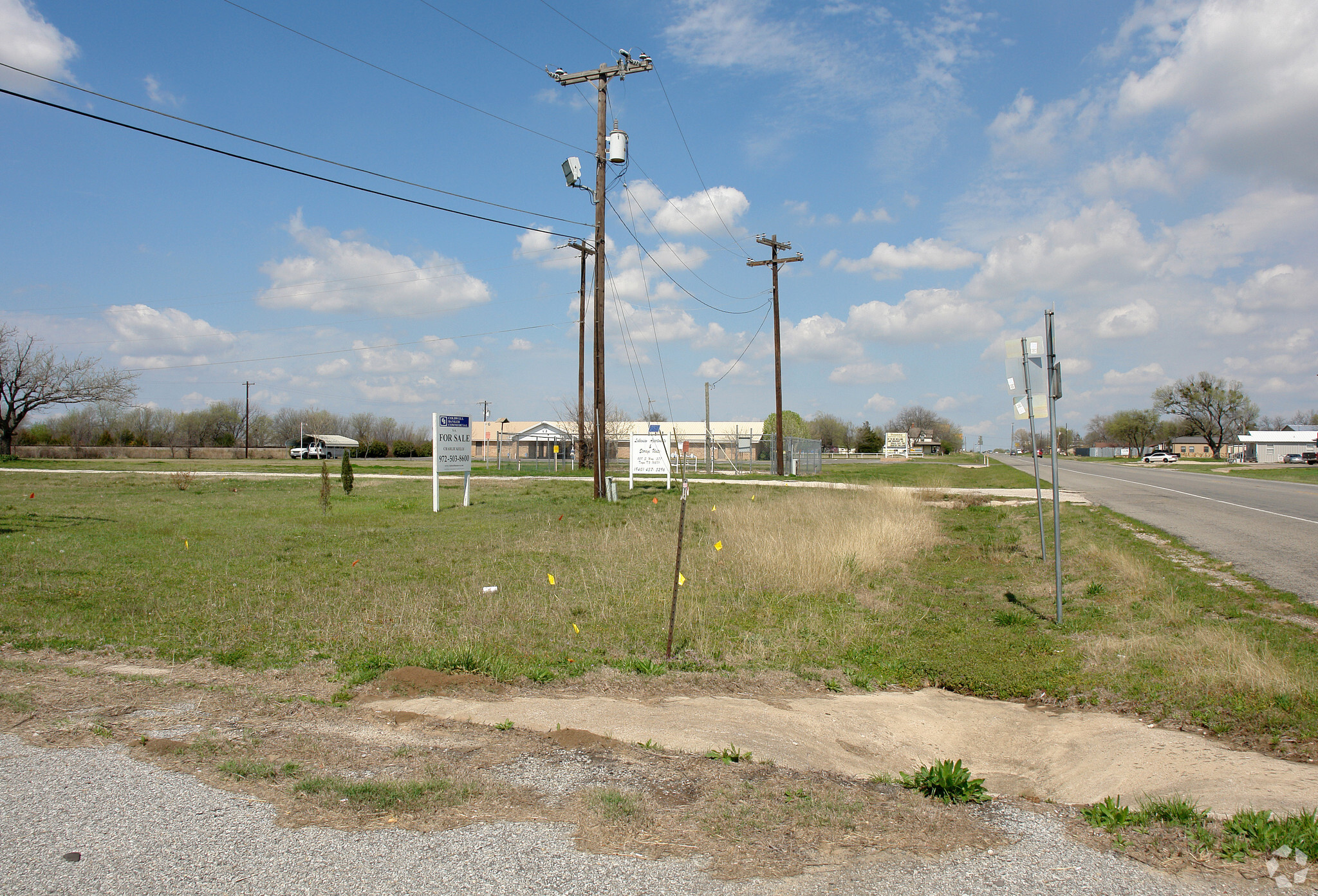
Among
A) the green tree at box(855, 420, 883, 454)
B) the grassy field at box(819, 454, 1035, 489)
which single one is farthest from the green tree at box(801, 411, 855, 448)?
the grassy field at box(819, 454, 1035, 489)

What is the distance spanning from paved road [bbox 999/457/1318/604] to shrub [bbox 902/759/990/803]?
25.3 ft

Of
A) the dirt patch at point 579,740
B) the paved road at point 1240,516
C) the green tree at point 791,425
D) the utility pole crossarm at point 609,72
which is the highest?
the utility pole crossarm at point 609,72

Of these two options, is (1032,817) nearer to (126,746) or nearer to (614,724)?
(614,724)

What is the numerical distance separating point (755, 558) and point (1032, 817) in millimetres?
8014

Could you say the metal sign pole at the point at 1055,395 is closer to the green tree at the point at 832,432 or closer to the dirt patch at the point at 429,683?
the dirt patch at the point at 429,683

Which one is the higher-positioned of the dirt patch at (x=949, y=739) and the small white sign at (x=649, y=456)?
the small white sign at (x=649, y=456)

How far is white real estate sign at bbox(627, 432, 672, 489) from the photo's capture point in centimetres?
2705

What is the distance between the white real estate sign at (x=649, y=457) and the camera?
88.7 ft

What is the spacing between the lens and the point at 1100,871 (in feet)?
11.5

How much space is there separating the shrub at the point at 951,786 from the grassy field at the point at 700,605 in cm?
240

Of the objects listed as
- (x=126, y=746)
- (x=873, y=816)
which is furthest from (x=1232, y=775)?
(x=126, y=746)

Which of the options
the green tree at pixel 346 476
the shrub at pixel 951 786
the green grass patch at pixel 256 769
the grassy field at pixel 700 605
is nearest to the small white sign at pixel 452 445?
the grassy field at pixel 700 605

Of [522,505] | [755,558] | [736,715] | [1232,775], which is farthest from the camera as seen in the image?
[522,505]

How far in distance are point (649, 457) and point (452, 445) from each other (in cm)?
800
